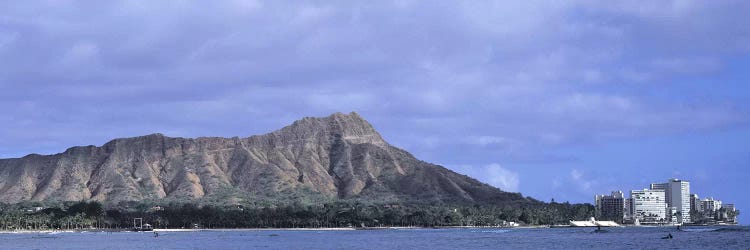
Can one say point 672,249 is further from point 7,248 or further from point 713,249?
point 7,248

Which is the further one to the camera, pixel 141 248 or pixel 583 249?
pixel 141 248

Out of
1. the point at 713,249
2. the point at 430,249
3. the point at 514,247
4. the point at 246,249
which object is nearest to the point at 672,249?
the point at 713,249

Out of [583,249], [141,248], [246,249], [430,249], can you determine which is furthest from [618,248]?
[141,248]

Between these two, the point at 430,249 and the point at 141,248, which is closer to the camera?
the point at 430,249

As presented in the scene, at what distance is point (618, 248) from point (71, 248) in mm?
90036

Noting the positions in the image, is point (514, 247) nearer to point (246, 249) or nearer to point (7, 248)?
point (246, 249)

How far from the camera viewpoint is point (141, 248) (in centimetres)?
17888

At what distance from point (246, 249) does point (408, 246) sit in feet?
88.7

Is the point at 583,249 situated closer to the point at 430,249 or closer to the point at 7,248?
the point at 430,249

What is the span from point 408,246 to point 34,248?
205 feet

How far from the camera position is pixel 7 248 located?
17412 cm

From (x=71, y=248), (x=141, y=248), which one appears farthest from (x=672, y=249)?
(x=71, y=248)

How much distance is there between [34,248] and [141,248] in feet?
57.4

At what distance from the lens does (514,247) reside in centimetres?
17062
